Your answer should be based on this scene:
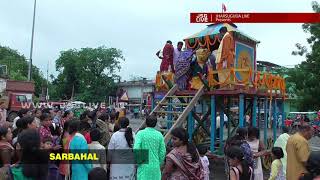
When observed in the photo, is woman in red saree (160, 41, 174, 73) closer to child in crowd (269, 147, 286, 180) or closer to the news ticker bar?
the news ticker bar

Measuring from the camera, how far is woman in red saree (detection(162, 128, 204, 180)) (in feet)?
16.0

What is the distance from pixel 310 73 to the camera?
25.4 m

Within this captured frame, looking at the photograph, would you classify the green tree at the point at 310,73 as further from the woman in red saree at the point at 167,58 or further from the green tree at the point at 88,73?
the green tree at the point at 88,73

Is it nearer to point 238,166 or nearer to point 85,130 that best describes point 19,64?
point 85,130

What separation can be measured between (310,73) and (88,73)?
127 feet

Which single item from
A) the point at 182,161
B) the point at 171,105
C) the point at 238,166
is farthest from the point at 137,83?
the point at 238,166

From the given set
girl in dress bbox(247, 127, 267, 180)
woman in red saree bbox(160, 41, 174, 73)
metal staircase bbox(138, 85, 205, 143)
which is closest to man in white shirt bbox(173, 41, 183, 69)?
woman in red saree bbox(160, 41, 174, 73)

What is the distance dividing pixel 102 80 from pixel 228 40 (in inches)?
1856

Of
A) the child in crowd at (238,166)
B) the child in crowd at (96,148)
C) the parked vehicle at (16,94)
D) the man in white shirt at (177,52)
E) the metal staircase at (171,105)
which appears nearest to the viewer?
the child in crowd at (238,166)

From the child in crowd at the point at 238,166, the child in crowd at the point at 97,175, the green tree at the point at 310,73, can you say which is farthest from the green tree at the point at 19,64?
the child in crowd at the point at 97,175

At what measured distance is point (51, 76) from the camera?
68.2 meters

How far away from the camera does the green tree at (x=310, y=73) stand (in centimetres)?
2516

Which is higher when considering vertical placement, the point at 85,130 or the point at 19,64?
the point at 19,64

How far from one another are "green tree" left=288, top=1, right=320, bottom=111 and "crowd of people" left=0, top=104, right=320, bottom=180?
18.8m
